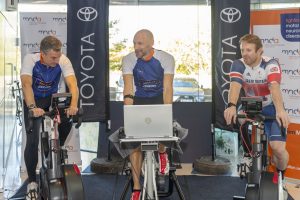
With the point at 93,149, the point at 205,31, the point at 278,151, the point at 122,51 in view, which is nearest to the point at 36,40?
the point at 122,51

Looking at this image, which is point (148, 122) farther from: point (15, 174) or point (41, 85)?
point (15, 174)

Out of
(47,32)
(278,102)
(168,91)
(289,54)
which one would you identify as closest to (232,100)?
(278,102)

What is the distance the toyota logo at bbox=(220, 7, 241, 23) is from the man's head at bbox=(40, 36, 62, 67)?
2.57 metres

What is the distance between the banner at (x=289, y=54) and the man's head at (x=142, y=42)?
172 cm

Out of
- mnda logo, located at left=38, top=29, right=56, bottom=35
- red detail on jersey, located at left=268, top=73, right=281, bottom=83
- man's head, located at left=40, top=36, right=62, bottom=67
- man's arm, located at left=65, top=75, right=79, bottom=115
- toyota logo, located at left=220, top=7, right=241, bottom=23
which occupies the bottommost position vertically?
man's arm, located at left=65, top=75, right=79, bottom=115

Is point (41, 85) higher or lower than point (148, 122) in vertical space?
higher

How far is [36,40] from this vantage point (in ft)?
18.2

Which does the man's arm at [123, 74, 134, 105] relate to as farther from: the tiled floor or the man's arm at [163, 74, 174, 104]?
the tiled floor

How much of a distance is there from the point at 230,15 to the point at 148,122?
9.42ft

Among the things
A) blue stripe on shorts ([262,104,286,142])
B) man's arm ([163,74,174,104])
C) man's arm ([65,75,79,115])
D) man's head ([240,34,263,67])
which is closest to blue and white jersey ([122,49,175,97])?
man's arm ([163,74,174,104])

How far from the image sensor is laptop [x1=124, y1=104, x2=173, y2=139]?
309cm

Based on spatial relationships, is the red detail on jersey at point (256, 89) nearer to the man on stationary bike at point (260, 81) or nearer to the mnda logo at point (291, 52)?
the man on stationary bike at point (260, 81)

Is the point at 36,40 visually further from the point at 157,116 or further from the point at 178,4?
the point at 157,116

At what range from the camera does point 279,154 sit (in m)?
3.79
